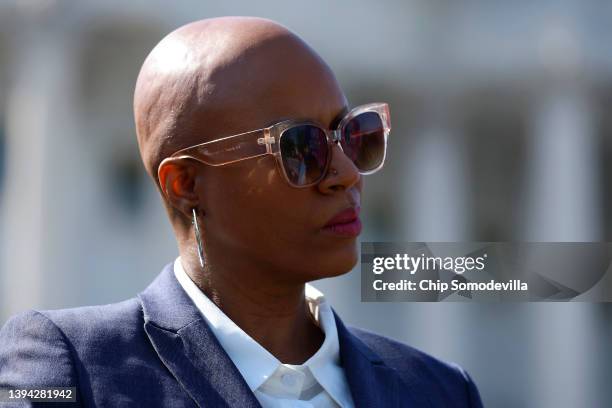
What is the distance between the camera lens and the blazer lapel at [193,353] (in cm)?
214

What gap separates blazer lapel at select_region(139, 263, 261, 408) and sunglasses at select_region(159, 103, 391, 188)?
0.33 metres

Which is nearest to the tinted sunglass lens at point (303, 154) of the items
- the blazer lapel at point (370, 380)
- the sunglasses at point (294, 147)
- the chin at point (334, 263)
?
the sunglasses at point (294, 147)

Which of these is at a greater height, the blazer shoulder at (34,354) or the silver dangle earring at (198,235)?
the silver dangle earring at (198,235)

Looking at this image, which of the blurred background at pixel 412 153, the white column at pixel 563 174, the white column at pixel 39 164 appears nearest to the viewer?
the white column at pixel 39 164

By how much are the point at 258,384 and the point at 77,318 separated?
41 cm

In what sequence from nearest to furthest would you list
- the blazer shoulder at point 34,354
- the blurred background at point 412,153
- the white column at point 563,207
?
the blazer shoulder at point 34,354 → the blurred background at point 412,153 → the white column at point 563,207

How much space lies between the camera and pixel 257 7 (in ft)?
31.1

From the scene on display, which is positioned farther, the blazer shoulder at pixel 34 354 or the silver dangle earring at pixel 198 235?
the silver dangle earring at pixel 198 235

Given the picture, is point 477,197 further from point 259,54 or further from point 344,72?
point 259,54

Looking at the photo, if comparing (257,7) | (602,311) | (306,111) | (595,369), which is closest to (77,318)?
(306,111)

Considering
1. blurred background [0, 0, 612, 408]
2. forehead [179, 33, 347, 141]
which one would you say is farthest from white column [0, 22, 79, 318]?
forehead [179, 33, 347, 141]

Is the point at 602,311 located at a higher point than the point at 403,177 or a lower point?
lower

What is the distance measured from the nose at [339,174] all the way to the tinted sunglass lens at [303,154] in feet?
0.07

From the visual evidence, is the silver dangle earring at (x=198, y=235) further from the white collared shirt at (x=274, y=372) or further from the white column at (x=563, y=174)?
the white column at (x=563, y=174)
